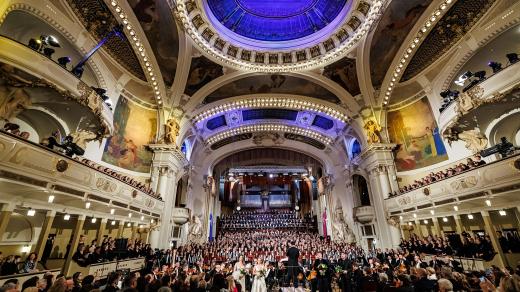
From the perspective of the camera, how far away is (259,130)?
22797mm

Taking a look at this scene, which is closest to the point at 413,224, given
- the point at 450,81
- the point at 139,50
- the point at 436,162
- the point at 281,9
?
the point at 436,162

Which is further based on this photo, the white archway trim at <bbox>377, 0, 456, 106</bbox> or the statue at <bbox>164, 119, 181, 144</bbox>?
the statue at <bbox>164, 119, 181, 144</bbox>

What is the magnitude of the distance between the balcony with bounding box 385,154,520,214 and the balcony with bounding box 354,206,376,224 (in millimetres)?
3759

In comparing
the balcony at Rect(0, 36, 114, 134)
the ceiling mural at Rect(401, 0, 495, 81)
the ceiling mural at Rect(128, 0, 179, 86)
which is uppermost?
the ceiling mural at Rect(128, 0, 179, 86)

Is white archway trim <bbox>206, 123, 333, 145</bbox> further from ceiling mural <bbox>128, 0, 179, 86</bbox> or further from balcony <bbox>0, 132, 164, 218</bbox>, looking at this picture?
balcony <bbox>0, 132, 164, 218</bbox>

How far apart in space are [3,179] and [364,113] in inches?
721

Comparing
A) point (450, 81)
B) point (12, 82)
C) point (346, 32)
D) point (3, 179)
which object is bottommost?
point (3, 179)

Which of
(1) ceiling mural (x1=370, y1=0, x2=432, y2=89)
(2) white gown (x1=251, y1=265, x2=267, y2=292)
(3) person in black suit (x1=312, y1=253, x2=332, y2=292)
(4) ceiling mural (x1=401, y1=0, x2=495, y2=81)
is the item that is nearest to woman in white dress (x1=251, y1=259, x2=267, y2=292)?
(2) white gown (x1=251, y1=265, x2=267, y2=292)

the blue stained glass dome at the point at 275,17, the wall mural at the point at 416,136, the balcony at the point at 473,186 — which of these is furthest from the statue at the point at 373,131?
the blue stained glass dome at the point at 275,17

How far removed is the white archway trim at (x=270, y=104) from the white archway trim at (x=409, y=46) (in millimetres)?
3232

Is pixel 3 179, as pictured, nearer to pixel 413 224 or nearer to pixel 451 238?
pixel 451 238

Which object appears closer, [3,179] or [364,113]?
[3,179]

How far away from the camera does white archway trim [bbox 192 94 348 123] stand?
1792cm

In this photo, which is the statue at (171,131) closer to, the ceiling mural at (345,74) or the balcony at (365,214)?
the ceiling mural at (345,74)
